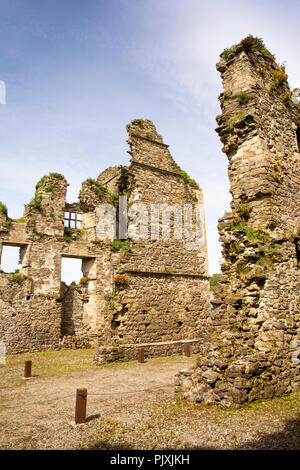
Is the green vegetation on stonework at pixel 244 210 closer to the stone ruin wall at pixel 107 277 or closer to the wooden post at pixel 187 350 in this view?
the stone ruin wall at pixel 107 277

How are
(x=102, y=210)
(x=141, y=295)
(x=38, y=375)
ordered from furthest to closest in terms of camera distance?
(x=102, y=210) → (x=141, y=295) → (x=38, y=375)

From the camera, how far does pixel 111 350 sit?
1112 centimetres

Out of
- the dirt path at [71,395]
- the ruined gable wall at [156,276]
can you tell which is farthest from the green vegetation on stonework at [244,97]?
the ruined gable wall at [156,276]

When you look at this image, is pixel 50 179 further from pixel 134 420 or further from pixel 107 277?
pixel 134 420

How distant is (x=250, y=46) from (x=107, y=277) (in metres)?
11.9

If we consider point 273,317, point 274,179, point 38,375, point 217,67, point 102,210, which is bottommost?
point 38,375

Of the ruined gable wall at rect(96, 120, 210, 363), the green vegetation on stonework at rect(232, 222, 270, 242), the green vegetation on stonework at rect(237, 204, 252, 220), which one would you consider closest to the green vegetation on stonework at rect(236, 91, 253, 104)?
the green vegetation on stonework at rect(237, 204, 252, 220)

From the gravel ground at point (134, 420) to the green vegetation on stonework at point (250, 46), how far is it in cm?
801

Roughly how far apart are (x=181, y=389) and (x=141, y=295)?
22.7 feet

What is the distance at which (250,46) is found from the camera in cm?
822

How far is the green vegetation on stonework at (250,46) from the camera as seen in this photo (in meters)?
8.15

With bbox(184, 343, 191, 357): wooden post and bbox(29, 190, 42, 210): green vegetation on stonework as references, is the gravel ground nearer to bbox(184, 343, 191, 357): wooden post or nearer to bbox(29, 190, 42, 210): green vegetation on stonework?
bbox(184, 343, 191, 357): wooden post
